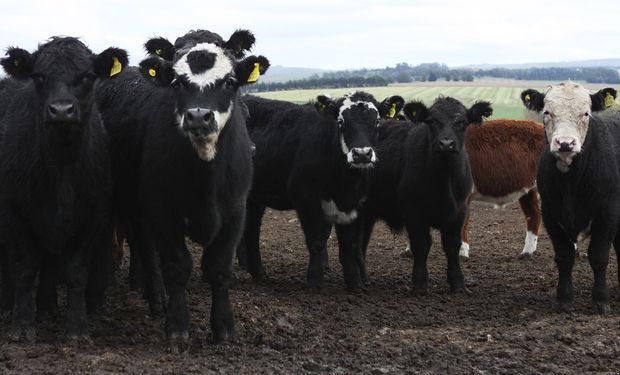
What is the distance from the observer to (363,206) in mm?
10750

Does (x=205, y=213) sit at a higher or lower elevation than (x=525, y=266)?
higher

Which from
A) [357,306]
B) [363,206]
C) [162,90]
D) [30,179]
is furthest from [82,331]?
[363,206]

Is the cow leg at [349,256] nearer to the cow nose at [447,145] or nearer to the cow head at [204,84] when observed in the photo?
the cow nose at [447,145]

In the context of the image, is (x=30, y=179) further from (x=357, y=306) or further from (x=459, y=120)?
(x=459, y=120)

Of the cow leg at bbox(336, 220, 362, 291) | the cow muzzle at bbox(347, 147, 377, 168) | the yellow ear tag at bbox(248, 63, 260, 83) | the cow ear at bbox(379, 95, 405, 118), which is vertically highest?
the yellow ear tag at bbox(248, 63, 260, 83)

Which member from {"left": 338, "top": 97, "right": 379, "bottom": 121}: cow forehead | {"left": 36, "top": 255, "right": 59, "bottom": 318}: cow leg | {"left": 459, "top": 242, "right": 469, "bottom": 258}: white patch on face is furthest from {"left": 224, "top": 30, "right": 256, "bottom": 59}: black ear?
{"left": 459, "top": 242, "right": 469, "bottom": 258}: white patch on face

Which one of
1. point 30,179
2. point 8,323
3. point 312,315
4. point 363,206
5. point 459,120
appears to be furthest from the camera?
point 363,206

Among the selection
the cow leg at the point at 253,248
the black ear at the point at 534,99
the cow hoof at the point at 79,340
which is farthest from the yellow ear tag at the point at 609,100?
the cow hoof at the point at 79,340

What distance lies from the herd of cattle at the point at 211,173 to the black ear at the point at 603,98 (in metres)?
0.02

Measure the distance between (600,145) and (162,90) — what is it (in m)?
4.54

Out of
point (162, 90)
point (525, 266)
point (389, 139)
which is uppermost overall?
point (162, 90)

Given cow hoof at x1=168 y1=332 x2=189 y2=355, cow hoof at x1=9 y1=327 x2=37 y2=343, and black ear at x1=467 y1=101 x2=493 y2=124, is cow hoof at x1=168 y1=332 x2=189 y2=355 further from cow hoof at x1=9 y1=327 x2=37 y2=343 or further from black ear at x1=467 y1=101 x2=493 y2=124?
black ear at x1=467 y1=101 x2=493 y2=124

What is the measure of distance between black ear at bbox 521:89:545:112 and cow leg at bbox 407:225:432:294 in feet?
6.29

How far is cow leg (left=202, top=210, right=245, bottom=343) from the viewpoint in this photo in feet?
23.9
